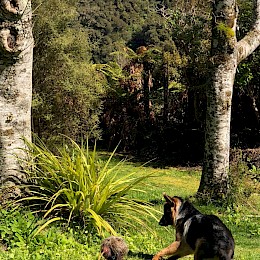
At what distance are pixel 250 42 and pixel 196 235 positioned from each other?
6.47 meters

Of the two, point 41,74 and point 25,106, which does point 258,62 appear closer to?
point 41,74

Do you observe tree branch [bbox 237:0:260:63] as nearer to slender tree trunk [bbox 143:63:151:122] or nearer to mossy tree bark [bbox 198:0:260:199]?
mossy tree bark [bbox 198:0:260:199]

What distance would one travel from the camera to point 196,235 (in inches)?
199

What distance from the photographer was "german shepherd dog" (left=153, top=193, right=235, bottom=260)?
4.71 meters

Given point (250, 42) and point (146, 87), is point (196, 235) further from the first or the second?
point (146, 87)

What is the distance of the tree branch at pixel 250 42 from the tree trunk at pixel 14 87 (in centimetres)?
537

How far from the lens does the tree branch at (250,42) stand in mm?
10102

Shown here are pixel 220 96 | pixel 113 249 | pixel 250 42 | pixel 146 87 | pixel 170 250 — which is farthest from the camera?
pixel 146 87

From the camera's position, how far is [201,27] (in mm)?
16625

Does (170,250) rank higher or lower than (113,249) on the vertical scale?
lower

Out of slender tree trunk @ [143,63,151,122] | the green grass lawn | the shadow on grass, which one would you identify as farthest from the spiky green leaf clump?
slender tree trunk @ [143,63,151,122]

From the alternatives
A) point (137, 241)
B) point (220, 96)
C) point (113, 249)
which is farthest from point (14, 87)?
point (220, 96)

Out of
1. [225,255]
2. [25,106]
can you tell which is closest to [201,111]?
[25,106]

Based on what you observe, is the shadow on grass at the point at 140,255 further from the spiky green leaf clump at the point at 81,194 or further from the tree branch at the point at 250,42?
the tree branch at the point at 250,42
